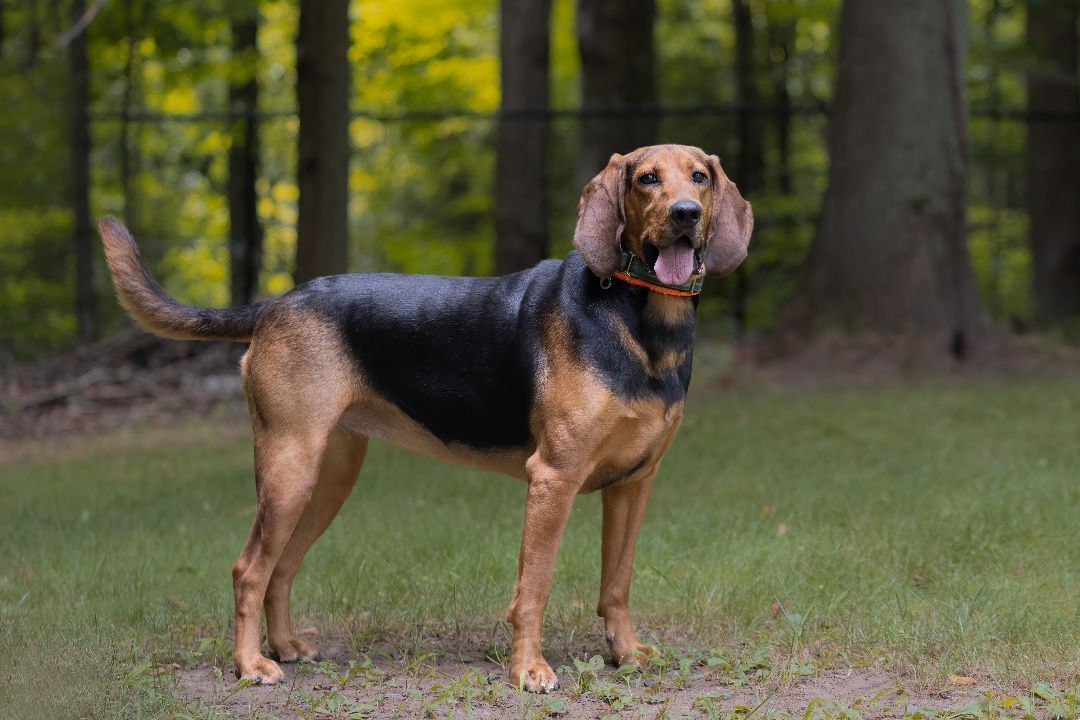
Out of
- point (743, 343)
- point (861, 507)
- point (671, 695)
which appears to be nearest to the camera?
point (671, 695)

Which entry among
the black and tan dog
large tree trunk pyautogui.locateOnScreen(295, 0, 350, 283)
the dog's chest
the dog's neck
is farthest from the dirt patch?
large tree trunk pyautogui.locateOnScreen(295, 0, 350, 283)

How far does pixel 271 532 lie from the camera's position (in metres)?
5.20

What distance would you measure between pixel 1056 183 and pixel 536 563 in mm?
16091

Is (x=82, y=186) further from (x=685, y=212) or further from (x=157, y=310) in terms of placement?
(x=685, y=212)

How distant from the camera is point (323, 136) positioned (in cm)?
1209

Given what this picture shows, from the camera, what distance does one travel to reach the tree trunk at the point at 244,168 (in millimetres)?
18875

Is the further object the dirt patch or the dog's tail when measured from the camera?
the dog's tail

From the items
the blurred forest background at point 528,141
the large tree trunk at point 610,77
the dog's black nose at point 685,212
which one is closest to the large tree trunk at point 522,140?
the blurred forest background at point 528,141

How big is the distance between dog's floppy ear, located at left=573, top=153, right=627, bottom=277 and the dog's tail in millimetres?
1452

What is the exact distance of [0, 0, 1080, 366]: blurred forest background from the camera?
13.5 m

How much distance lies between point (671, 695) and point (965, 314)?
9.60 m

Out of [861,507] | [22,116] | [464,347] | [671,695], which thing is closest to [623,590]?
[671,695]

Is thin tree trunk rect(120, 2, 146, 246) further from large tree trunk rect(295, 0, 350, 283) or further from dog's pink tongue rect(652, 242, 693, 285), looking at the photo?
dog's pink tongue rect(652, 242, 693, 285)

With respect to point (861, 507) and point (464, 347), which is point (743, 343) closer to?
point (861, 507)
